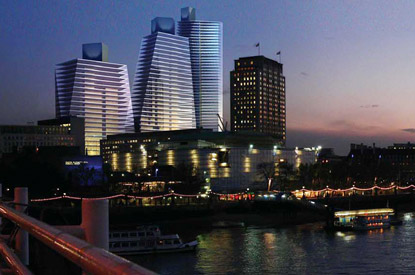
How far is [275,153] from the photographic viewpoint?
106m

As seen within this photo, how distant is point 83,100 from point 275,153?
97.8m

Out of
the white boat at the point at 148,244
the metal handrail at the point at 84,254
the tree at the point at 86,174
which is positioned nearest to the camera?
the metal handrail at the point at 84,254

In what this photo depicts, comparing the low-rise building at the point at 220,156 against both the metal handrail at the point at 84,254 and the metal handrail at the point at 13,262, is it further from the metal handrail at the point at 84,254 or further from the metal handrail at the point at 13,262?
the metal handrail at the point at 84,254

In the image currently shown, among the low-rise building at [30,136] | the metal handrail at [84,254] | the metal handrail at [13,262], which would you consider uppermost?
the low-rise building at [30,136]

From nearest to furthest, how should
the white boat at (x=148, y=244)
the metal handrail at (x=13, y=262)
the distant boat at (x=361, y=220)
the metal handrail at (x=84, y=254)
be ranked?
the metal handrail at (x=84, y=254)
the metal handrail at (x=13, y=262)
the white boat at (x=148, y=244)
the distant boat at (x=361, y=220)

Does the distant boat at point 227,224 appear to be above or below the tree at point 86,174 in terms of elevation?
below

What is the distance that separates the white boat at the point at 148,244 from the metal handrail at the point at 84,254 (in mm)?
40738

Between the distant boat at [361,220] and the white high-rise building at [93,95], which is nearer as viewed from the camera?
the distant boat at [361,220]

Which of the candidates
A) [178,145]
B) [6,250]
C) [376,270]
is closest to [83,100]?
[178,145]

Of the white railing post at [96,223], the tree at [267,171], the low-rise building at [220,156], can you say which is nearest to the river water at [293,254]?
the white railing post at [96,223]

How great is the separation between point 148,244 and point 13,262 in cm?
4154

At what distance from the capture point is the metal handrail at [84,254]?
5.73 feet

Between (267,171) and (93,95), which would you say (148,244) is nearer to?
(267,171)

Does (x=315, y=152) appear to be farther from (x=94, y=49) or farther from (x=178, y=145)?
(x=94, y=49)
